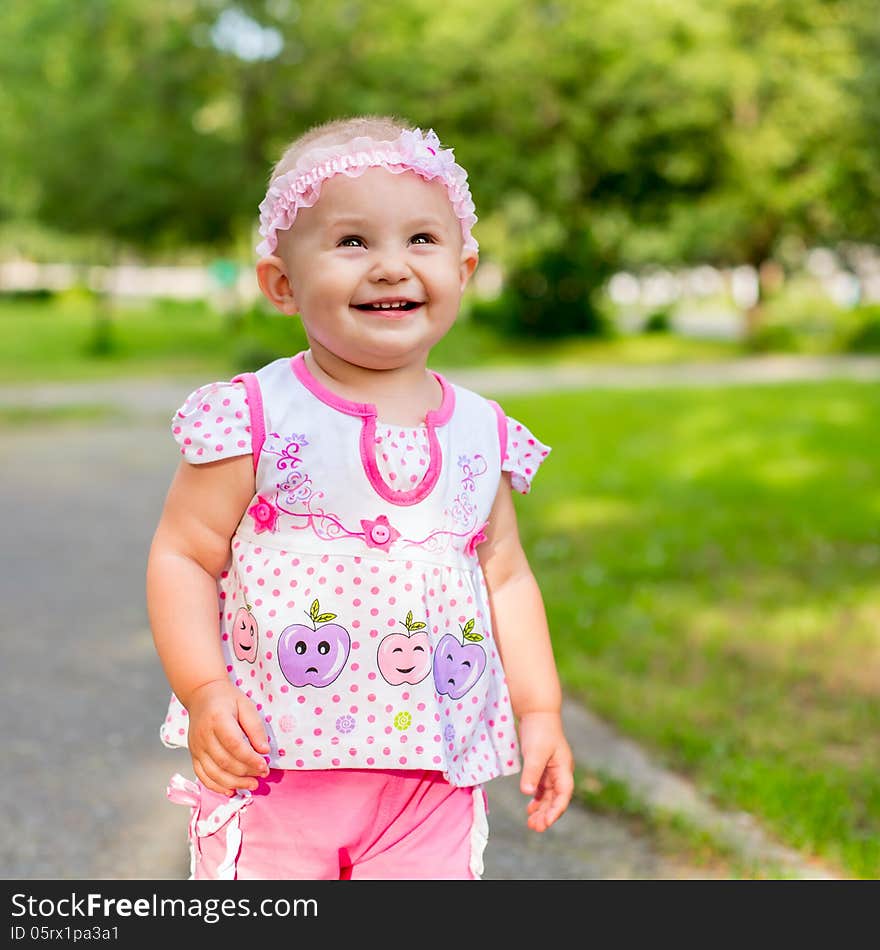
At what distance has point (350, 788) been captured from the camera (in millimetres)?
2029

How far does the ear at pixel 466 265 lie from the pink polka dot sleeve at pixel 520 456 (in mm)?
246

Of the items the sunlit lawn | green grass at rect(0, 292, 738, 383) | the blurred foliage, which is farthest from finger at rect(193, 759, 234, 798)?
the blurred foliage

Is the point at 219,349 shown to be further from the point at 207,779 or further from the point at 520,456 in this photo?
the point at 207,779

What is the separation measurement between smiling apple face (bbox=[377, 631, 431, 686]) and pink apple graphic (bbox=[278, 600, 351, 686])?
2.3 inches

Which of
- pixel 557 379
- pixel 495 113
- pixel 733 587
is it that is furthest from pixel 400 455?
pixel 495 113

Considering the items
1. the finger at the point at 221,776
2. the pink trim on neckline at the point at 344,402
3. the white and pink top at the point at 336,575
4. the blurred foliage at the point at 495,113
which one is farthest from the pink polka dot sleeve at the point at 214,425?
the blurred foliage at the point at 495,113

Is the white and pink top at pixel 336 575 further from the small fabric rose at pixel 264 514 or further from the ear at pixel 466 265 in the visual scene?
the ear at pixel 466 265

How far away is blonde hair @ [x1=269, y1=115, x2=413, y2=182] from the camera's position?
199 centimetres

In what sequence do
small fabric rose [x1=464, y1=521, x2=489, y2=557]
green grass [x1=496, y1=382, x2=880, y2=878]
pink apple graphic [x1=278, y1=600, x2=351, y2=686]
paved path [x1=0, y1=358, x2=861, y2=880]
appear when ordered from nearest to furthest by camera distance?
pink apple graphic [x1=278, y1=600, x2=351, y2=686], small fabric rose [x1=464, y1=521, x2=489, y2=557], paved path [x1=0, y1=358, x2=861, y2=880], green grass [x1=496, y1=382, x2=880, y2=878]

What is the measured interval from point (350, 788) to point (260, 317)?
19750 mm

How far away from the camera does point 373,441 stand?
6.51 ft

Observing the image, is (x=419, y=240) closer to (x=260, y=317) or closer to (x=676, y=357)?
(x=260, y=317)

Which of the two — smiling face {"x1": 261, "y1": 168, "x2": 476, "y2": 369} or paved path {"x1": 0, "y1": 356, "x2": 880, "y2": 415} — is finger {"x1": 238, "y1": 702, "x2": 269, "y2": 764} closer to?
smiling face {"x1": 261, "y1": 168, "x2": 476, "y2": 369}

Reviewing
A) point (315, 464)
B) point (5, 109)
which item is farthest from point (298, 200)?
point (5, 109)
